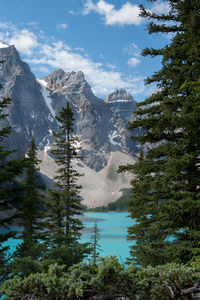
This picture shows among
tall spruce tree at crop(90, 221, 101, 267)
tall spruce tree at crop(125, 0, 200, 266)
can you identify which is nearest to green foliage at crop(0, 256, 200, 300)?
tall spruce tree at crop(90, 221, 101, 267)

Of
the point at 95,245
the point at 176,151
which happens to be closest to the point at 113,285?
the point at 176,151

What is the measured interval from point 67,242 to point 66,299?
2813mm

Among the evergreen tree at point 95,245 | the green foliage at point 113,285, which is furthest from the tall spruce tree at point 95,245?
the green foliage at point 113,285

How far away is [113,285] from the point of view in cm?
225

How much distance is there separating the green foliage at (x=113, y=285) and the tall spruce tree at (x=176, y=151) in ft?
15.7

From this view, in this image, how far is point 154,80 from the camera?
9547mm

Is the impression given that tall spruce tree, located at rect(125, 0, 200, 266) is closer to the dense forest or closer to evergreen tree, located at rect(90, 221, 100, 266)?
the dense forest

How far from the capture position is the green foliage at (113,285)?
2146 mm

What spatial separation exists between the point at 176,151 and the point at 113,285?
6090 millimetres

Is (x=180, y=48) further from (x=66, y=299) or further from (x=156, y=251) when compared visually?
(x=66, y=299)

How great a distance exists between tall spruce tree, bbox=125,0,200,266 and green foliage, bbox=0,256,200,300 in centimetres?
479

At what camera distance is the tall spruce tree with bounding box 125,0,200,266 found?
7129 millimetres

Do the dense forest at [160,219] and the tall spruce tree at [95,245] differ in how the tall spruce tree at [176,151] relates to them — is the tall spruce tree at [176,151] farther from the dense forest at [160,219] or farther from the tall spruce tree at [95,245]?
the tall spruce tree at [95,245]

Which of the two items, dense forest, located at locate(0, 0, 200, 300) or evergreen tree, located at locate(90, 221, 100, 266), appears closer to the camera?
dense forest, located at locate(0, 0, 200, 300)
